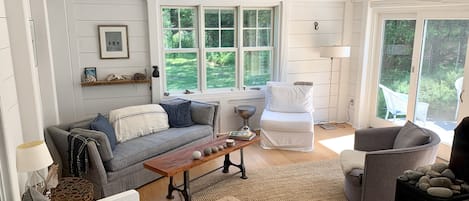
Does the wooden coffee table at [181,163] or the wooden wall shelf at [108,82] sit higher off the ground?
the wooden wall shelf at [108,82]

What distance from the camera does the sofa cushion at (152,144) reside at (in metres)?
3.47

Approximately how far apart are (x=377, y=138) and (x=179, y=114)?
2.34 m

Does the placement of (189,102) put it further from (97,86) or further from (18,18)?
(18,18)

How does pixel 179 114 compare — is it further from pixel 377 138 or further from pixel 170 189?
pixel 377 138

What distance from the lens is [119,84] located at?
14.9ft

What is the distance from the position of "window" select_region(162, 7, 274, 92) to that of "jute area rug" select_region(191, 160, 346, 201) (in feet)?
5.37

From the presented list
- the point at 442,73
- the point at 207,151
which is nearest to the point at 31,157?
the point at 207,151

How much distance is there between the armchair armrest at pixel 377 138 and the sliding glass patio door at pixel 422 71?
1170 millimetres

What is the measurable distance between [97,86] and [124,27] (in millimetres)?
820

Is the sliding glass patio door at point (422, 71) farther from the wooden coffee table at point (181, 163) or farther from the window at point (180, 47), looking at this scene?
the window at point (180, 47)

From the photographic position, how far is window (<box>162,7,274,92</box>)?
16.0ft

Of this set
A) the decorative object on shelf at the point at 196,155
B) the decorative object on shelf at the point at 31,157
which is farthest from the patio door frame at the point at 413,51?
the decorative object on shelf at the point at 31,157

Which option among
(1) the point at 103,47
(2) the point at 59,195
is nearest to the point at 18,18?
(2) the point at 59,195

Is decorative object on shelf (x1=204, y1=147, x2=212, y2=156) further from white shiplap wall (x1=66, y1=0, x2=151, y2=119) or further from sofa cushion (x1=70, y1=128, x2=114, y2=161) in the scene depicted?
white shiplap wall (x1=66, y1=0, x2=151, y2=119)
